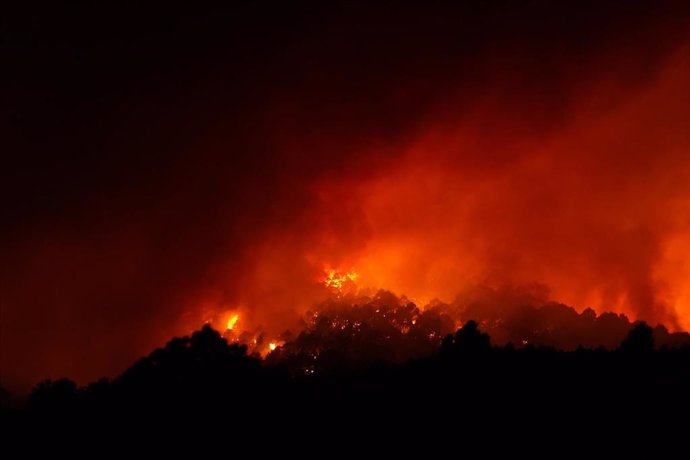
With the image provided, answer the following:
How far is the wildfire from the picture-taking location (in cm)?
5991

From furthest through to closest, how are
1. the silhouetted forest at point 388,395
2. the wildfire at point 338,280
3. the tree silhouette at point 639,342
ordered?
the wildfire at point 338,280 < the tree silhouette at point 639,342 < the silhouetted forest at point 388,395

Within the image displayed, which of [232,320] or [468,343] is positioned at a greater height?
[232,320]

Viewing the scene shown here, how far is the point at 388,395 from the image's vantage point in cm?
2923

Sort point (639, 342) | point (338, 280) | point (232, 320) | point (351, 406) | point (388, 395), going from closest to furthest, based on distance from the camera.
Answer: point (351, 406), point (388, 395), point (639, 342), point (232, 320), point (338, 280)

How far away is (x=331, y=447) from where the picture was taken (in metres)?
25.0

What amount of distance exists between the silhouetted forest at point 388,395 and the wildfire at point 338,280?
27.4 m

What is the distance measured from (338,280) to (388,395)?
31.8 m

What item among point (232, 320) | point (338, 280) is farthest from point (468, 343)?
point (232, 320)

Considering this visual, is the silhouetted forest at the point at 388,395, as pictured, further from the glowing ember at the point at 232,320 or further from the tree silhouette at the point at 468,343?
the glowing ember at the point at 232,320

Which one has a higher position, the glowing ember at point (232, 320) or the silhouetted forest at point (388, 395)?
the glowing ember at point (232, 320)

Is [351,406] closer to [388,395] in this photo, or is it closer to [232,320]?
[388,395]

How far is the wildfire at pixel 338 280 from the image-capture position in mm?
59906

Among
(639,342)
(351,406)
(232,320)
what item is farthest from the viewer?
(232,320)

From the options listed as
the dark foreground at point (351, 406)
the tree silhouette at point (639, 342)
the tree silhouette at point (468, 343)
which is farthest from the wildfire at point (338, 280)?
the tree silhouette at point (639, 342)
